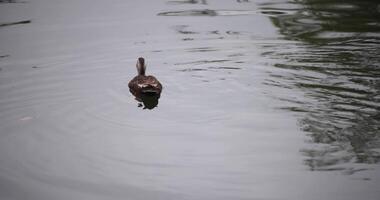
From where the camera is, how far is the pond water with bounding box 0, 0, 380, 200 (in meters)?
5.62

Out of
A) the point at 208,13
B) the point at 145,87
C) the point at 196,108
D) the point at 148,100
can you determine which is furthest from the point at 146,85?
the point at 208,13

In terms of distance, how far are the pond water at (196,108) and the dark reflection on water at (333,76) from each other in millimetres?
26

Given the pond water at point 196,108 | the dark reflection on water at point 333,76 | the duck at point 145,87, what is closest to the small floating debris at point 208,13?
the pond water at point 196,108

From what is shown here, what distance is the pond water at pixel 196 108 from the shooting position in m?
5.62

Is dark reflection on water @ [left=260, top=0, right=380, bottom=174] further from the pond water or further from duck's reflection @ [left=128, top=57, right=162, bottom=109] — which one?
duck's reflection @ [left=128, top=57, right=162, bottom=109]

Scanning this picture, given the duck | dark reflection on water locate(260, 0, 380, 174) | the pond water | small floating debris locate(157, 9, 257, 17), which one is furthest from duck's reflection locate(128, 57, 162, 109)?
small floating debris locate(157, 9, 257, 17)

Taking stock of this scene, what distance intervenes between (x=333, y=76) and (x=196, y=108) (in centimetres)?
249

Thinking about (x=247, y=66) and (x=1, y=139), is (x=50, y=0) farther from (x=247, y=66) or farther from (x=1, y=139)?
Result: (x=1, y=139)

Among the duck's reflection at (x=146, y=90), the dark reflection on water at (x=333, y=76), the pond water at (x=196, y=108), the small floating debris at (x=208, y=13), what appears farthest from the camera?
the small floating debris at (x=208, y=13)

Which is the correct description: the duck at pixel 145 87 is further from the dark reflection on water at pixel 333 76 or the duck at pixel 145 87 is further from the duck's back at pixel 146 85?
the dark reflection on water at pixel 333 76

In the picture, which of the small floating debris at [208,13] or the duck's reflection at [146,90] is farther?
the small floating debris at [208,13]

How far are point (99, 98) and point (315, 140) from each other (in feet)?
11.1

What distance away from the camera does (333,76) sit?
8.52 metres

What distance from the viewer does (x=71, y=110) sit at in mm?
7598
